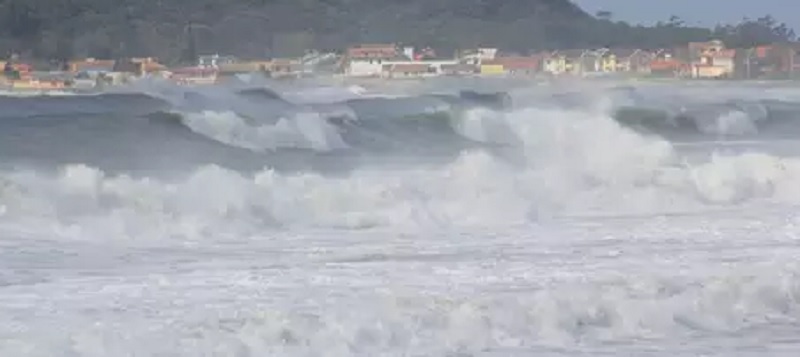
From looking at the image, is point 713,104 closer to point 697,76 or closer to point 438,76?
point 697,76

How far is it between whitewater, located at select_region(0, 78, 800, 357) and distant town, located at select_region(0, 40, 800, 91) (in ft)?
0.21

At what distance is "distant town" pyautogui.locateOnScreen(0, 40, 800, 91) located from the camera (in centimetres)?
577

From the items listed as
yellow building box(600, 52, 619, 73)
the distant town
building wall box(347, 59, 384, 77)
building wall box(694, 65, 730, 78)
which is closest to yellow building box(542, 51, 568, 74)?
the distant town

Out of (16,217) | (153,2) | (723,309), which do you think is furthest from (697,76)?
(16,217)

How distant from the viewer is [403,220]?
5.82m

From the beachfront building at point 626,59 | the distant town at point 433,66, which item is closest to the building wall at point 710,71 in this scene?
the distant town at point 433,66

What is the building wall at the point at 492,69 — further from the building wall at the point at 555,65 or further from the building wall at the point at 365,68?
the building wall at the point at 365,68

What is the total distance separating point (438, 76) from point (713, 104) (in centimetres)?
151

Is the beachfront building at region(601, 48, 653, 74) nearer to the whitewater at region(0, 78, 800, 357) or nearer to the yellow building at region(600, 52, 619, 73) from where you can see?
the yellow building at region(600, 52, 619, 73)

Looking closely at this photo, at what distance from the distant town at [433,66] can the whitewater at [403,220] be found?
6cm

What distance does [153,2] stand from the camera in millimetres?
5988

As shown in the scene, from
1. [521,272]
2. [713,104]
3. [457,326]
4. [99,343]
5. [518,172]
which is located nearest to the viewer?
[99,343]

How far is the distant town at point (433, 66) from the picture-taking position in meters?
Result: 5.77

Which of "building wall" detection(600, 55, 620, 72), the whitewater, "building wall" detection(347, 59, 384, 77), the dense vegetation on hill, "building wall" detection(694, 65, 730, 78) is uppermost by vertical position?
the dense vegetation on hill
